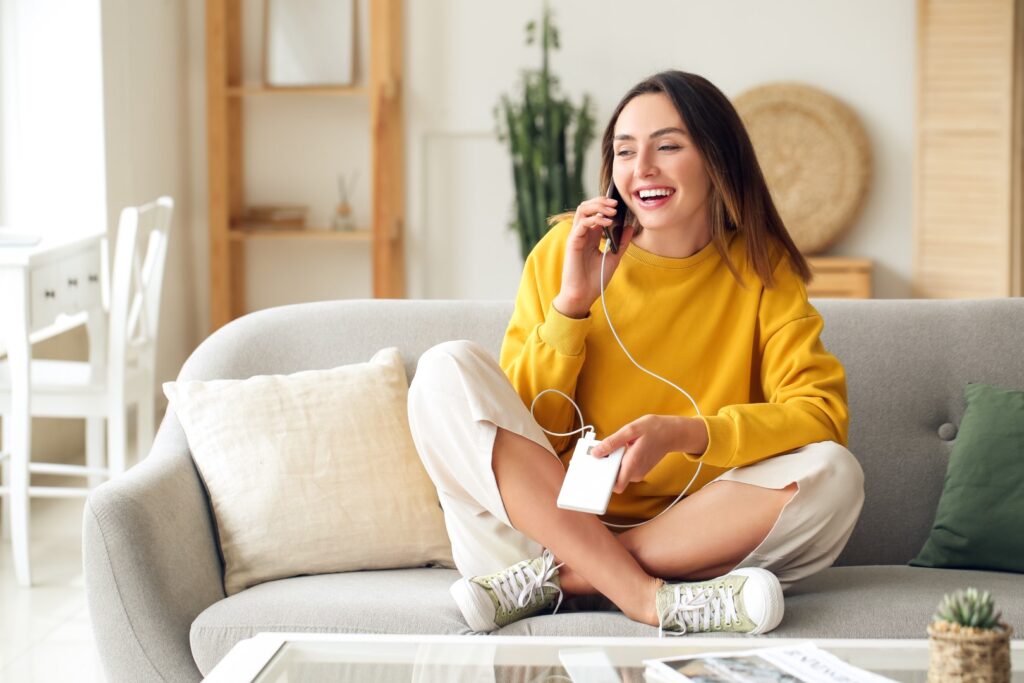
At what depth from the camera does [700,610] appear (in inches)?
67.4

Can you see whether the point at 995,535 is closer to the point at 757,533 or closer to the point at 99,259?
the point at 757,533

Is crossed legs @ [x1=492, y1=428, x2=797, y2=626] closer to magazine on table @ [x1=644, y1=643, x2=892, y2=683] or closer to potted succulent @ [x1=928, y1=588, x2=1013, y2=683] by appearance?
magazine on table @ [x1=644, y1=643, x2=892, y2=683]

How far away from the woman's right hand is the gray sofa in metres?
0.28

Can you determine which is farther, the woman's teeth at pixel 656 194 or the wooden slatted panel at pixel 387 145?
the wooden slatted panel at pixel 387 145

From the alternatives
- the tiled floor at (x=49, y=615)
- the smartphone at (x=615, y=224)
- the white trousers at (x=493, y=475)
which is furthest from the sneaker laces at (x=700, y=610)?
the tiled floor at (x=49, y=615)

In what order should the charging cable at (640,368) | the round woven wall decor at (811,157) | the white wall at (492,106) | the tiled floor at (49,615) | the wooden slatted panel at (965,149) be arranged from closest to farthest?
Result: the charging cable at (640,368)
the tiled floor at (49,615)
the wooden slatted panel at (965,149)
the round woven wall decor at (811,157)
the white wall at (492,106)

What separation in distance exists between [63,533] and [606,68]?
9.76 feet

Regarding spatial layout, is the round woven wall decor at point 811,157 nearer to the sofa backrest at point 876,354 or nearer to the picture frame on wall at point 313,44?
the picture frame on wall at point 313,44

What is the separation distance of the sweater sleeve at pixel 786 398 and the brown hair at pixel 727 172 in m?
0.06

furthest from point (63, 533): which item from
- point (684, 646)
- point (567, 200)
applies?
point (684, 646)

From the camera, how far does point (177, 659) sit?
5.84ft

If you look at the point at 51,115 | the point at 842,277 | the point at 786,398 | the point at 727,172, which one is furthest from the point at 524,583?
the point at 842,277

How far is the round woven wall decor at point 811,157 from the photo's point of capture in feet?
17.1

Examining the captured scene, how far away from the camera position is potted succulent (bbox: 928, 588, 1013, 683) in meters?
1.08
